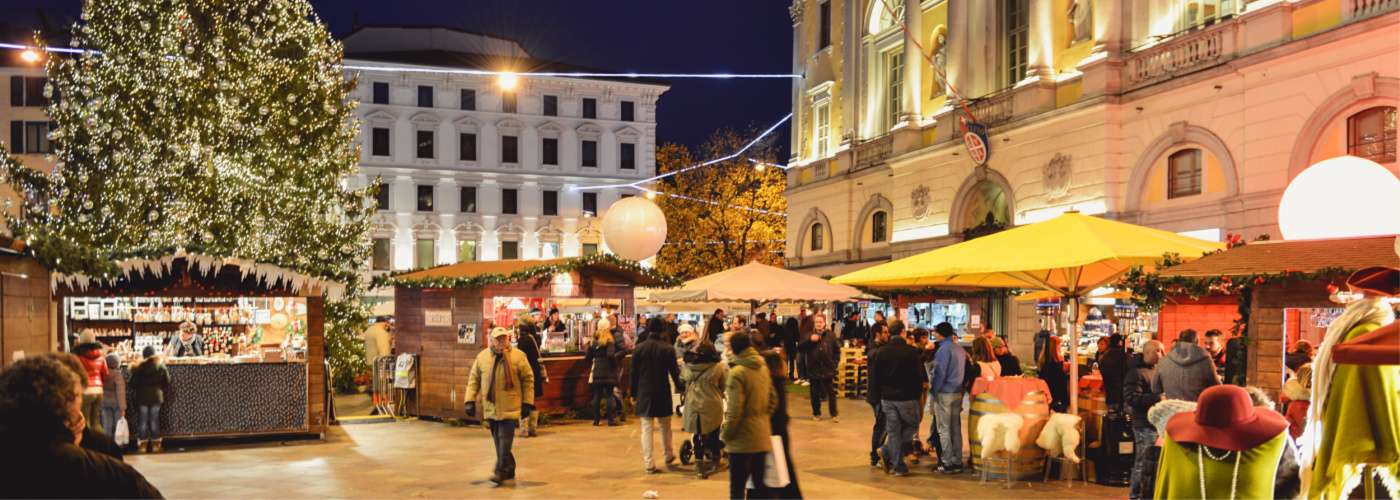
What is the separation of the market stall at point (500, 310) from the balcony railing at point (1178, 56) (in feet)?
Result: 33.8

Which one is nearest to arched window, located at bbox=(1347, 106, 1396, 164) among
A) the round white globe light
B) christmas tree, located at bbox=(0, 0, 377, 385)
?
the round white globe light

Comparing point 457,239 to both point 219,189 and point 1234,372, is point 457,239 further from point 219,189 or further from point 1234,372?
point 1234,372

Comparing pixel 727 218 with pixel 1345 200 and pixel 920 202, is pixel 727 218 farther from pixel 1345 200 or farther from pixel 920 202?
pixel 1345 200

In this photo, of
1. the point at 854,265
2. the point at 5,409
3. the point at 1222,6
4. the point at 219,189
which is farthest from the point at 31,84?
the point at 5,409

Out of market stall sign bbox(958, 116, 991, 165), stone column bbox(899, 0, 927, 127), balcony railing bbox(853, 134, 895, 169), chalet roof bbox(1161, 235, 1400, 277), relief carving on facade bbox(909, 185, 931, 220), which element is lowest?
chalet roof bbox(1161, 235, 1400, 277)

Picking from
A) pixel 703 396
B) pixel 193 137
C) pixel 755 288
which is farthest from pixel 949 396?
pixel 193 137

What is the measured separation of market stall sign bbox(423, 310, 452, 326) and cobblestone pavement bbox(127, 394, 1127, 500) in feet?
6.60

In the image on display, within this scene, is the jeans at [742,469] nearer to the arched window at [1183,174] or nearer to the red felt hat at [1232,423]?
the red felt hat at [1232,423]

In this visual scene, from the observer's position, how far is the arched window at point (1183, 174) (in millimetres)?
18141

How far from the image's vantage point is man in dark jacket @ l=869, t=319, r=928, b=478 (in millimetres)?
10055

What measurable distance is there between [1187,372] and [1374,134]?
30.4ft

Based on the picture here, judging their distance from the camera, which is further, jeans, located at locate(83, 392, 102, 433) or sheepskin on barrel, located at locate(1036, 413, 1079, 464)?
jeans, located at locate(83, 392, 102, 433)

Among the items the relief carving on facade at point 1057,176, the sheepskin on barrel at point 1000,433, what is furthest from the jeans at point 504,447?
the relief carving on facade at point 1057,176

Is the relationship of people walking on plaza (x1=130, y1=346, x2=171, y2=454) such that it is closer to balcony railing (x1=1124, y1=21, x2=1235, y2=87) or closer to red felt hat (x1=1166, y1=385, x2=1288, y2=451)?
red felt hat (x1=1166, y1=385, x2=1288, y2=451)
